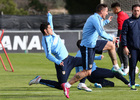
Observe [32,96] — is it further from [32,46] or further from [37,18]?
[37,18]

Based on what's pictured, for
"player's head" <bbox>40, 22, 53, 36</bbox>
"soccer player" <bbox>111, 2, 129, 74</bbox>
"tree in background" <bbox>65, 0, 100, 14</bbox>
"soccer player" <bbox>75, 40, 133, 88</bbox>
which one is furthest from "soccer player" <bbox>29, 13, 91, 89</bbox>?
"tree in background" <bbox>65, 0, 100, 14</bbox>

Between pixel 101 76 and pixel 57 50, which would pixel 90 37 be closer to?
pixel 57 50

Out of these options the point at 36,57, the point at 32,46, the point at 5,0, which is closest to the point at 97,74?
the point at 36,57

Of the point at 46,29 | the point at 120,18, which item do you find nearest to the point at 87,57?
the point at 46,29

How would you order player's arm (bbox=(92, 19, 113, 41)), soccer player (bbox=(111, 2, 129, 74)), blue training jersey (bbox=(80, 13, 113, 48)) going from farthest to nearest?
soccer player (bbox=(111, 2, 129, 74)) < blue training jersey (bbox=(80, 13, 113, 48)) < player's arm (bbox=(92, 19, 113, 41))

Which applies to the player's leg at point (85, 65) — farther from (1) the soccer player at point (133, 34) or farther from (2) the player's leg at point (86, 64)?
(1) the soccer player at point (133, 34)

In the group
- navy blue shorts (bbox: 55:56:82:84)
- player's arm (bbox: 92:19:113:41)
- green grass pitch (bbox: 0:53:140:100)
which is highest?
player's arm (bbox: 92:19:113:41)

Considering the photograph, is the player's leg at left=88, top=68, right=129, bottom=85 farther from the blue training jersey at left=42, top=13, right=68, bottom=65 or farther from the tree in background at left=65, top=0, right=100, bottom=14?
the tree in background at left=65, top=0, right=100, bottom=14

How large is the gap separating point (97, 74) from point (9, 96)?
95.4 inches

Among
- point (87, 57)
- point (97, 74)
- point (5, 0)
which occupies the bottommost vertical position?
point (5, 0)

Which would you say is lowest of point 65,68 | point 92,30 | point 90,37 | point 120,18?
point 65,68

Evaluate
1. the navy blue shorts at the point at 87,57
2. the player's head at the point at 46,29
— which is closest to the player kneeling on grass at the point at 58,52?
the player's head at the point at 46,29

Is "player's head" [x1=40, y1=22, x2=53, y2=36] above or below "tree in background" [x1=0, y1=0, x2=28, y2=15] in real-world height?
above

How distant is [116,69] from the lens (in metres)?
11.2
